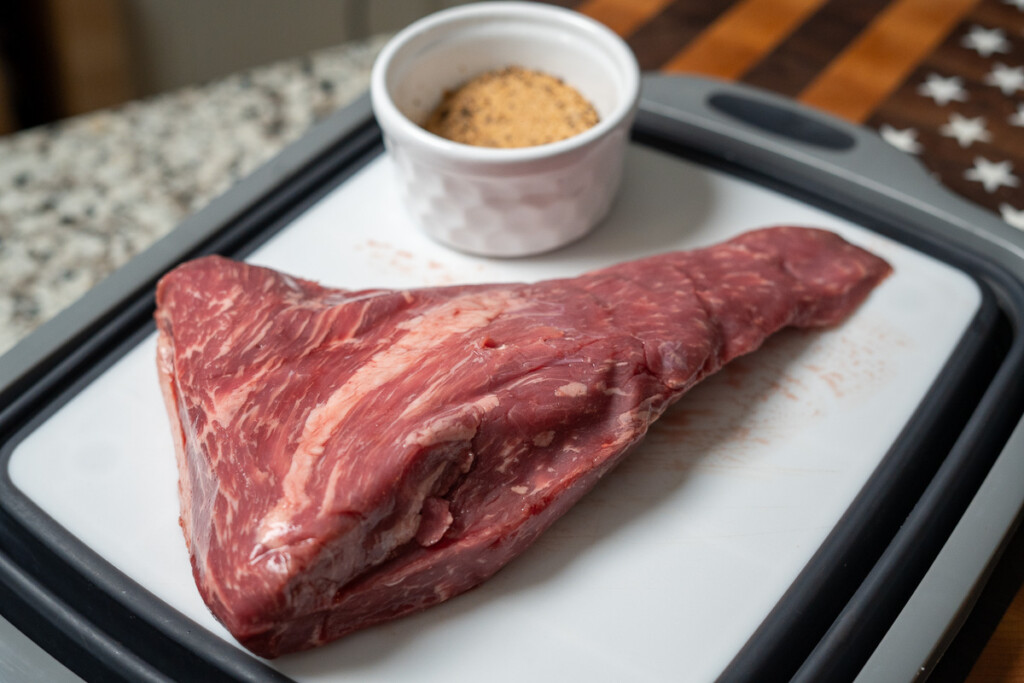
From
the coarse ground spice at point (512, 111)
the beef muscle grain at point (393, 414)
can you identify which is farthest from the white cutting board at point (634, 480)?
the coarse ground spice at point (512, 111)

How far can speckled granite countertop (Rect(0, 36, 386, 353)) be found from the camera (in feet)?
5.64

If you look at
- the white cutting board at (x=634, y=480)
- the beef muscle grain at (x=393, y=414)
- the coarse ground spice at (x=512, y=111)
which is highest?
the coarse ground spice at (x=512, y=111)

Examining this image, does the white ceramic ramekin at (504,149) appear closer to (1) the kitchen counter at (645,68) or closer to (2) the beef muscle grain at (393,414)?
(2) the beef muscle grain at (393,414)

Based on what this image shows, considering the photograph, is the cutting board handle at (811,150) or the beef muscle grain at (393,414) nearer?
the beef muscle grain at (393,414)

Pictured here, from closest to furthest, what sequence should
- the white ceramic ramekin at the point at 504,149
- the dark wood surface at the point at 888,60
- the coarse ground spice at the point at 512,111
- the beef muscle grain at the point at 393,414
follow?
the beef muscle grain at the point at 393,414 → the white ceramic ramekin at the point at 504,149 → the coarse ground spice at the point at 512,111 → the dark wood surface at the point at 888,60

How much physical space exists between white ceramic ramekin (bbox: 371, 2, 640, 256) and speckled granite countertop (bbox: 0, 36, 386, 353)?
59cm

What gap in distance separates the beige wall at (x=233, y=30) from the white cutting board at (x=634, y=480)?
1171 mm

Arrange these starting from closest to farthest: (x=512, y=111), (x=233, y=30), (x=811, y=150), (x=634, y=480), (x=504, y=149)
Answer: (x=634, y=480)
(x=504, y=149)
(x=512, y=111)
(x=811, y=150)
(x=233, y=30)

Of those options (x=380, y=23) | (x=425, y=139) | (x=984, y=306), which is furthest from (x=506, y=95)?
(x=380, y=23)

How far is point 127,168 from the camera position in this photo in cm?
193

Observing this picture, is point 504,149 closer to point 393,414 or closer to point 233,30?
point 393,414

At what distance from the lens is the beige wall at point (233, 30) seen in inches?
95.6

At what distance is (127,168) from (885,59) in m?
1.58

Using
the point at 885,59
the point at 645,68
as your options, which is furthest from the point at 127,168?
the point at 885,59
